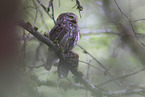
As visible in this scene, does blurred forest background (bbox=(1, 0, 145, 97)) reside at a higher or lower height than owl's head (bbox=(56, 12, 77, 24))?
lower

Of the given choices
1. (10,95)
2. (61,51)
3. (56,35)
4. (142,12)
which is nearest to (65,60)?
(61,51)

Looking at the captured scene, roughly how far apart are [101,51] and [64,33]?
2447 millimetres

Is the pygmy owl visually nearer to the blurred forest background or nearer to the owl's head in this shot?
the owl's head

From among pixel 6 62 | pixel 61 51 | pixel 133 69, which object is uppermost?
pixel 6 62

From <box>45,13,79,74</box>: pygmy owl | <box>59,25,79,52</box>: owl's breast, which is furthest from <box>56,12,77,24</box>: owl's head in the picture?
<box>59,25,79,52</box>: owl's breast

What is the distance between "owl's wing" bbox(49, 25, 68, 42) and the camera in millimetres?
2486

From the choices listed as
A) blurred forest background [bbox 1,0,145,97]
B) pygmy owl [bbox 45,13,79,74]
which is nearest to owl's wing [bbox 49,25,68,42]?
pygmy owl [bbox 45,13,79,74]

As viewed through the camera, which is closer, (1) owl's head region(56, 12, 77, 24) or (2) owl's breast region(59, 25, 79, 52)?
(2) owl's breast region(59, 25, 79, 52)

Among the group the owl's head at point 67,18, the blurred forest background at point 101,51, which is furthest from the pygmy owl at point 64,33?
the blurred forest background at point 101,51

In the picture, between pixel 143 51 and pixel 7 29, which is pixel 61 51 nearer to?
pixel 7 29

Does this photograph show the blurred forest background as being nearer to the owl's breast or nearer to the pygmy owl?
the pygmy owl

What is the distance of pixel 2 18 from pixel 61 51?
166 cm

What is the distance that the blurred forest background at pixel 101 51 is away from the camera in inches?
105

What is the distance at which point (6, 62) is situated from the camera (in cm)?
31
